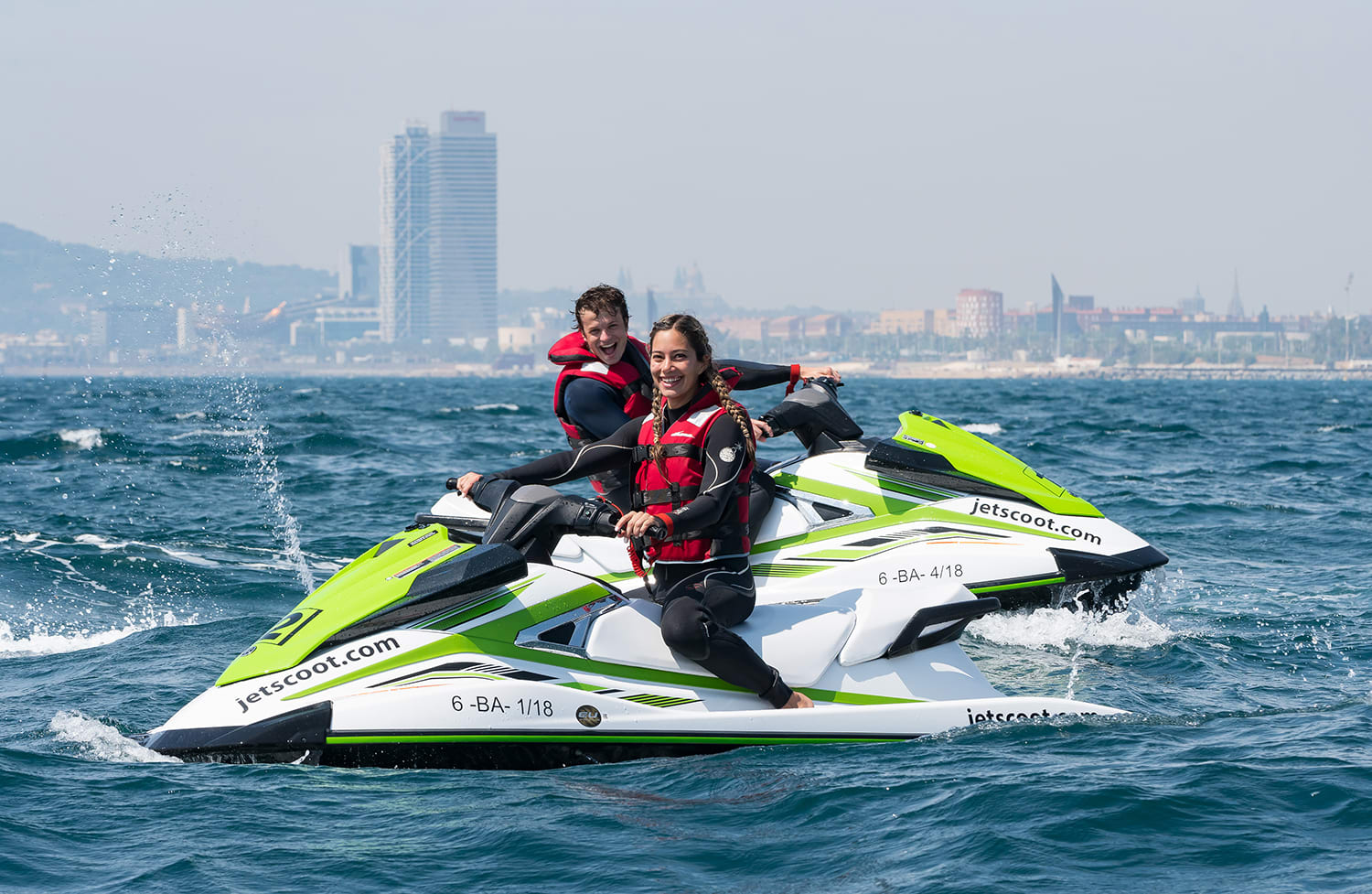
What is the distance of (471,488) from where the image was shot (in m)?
5.92

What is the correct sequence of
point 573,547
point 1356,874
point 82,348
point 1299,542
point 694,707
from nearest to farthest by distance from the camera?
point 1356,874 < point 694,707 < point 573,547 < point 1299,542 < point 82,348

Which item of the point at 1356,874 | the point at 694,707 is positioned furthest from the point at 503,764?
the point at 1356,874

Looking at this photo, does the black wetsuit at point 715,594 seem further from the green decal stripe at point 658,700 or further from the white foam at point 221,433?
the white foam at point 221,433

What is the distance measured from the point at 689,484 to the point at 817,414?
2.40m

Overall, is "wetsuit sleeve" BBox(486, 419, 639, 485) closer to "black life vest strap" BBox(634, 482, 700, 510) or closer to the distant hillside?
"black life vest strap" BBox(634, 482, 700, 510)

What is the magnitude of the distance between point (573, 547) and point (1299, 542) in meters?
7.92

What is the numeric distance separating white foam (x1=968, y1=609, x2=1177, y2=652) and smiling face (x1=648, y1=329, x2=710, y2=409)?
10.3 feet

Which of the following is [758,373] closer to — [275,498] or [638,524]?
[638,524]

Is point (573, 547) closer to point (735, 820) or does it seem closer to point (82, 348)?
point (735, 820)

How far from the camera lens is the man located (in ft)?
21.0

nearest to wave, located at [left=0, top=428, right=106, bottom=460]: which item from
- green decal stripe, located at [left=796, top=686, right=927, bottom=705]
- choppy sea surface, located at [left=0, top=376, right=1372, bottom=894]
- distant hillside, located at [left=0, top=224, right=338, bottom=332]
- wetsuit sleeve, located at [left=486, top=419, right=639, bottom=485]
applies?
distant hillside, located at [left=0, top=224, right=338, bottom=332]

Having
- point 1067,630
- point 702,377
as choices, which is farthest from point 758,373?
point 1067,630

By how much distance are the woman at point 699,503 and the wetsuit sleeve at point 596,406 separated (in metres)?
1.07

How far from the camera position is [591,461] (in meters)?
5.76
